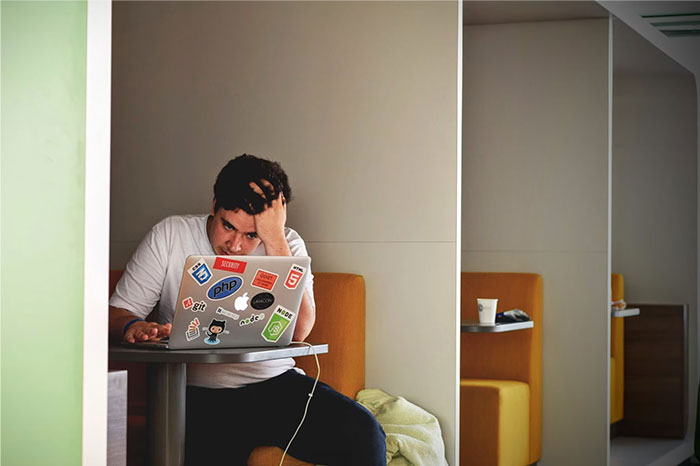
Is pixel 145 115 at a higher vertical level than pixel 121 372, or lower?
higher

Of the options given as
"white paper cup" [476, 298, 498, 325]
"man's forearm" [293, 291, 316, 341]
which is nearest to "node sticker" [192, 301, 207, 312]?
"man's forearm" [293, 291, 316, 341]

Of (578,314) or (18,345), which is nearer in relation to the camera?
(18,345)

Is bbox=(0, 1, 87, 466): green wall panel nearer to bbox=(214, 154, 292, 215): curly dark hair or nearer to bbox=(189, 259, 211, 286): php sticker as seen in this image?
bbox=(189, 259, 211, 286): php sticker

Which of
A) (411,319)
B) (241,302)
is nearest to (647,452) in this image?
(411,319)

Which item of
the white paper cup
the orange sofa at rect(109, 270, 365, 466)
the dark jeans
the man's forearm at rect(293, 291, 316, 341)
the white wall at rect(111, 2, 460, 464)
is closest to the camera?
the dark jeans

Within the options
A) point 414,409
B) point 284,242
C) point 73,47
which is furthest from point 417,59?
point 73,47

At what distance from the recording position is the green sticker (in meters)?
2.44

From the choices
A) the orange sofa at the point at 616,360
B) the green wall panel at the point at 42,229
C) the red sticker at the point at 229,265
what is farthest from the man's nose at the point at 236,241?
the orange sofa at the point at 616,360

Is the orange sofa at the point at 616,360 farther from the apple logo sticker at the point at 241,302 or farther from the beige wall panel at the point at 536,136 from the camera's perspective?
the apple logo sticker at the point at 241,302

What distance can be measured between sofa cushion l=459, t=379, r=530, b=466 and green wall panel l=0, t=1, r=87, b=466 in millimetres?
2834

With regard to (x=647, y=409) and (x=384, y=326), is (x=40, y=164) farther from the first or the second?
(x=647, y=409)

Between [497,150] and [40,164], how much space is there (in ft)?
11.9

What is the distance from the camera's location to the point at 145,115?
3918 mm

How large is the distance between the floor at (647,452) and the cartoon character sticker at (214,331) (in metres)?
3.36
